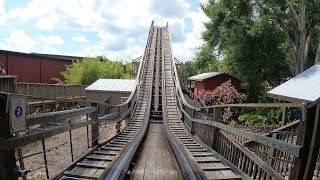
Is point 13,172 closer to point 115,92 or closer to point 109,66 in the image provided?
point 115,92

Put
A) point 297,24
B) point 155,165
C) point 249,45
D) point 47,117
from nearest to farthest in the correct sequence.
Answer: point 47,117, point 155,165, point 297,24, point 249,45

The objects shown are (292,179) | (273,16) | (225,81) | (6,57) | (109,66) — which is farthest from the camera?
(109,66)

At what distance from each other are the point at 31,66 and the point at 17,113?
96.9 ft

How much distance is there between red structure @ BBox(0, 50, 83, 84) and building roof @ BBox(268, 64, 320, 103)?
26.5m

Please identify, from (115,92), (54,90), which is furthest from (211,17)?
(54,90)

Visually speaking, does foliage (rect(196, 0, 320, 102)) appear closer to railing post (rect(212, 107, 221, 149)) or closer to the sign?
railing post (rect(212, 107, 221, 149))

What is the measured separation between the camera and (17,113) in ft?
8.39

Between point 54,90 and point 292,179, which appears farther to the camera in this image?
point 54,90

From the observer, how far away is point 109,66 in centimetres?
4191

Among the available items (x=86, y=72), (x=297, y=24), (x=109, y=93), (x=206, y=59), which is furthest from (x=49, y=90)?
(x=297, y=24)

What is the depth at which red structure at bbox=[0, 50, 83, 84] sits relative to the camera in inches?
1051

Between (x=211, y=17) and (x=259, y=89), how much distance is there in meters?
6.82

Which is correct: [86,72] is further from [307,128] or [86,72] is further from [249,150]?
[307,128]

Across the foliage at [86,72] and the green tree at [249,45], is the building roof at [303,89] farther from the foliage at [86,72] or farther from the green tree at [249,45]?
the foliage at [86,72]
